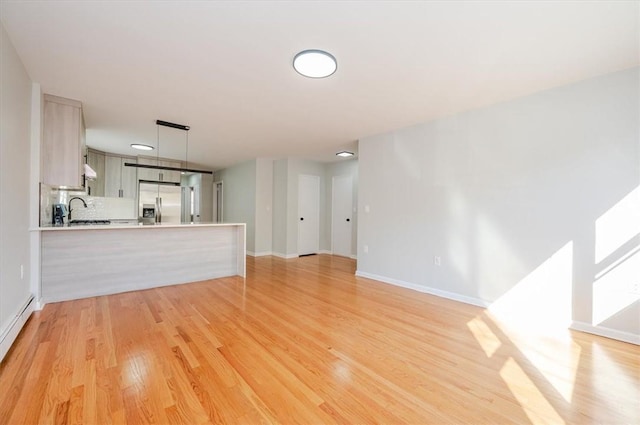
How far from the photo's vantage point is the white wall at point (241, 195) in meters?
6.77

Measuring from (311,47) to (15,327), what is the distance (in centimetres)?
338

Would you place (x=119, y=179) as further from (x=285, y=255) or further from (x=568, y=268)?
(x=568, y=268)

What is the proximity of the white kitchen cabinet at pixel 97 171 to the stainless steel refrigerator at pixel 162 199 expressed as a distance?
0.74m

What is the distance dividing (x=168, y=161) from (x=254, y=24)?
6.21m

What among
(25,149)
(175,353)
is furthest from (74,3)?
(175,353)

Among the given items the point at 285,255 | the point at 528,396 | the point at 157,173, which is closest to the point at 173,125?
the point at 157,173

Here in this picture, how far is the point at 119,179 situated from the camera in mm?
6301

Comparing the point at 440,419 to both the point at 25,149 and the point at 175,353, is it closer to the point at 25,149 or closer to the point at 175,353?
the point at 175,353

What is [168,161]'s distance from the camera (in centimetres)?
696

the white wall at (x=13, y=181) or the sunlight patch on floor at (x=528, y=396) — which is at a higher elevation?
the white wall at (x=13, y=181)

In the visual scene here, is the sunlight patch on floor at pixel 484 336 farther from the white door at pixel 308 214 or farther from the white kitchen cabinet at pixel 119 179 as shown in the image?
the white kitchen cabinet at pixel 119 179

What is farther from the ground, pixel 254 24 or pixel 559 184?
pixel 254 24

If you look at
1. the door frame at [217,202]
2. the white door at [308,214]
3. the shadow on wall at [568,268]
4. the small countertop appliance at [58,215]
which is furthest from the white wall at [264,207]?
the shadow on wall at [568,268]

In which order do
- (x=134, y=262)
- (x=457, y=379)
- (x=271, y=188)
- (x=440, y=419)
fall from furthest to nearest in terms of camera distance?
(x=271, y=188) < (x=134, y=262) < (x=457, y=379) < (x=440, y=419)
